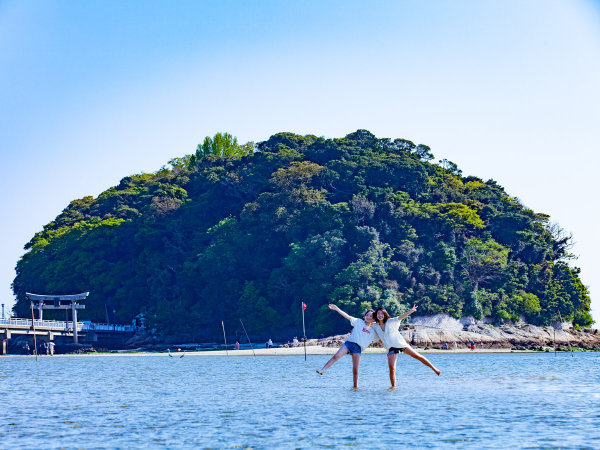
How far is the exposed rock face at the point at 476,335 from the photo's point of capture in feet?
237

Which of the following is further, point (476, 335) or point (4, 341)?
point (4, 341)

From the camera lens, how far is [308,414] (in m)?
19.5

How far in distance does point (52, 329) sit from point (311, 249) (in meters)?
27.4

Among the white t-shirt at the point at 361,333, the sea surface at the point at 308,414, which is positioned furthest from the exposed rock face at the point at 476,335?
the white t-shirt at the point at 361,333

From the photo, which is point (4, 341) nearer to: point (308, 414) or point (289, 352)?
point (289, 352)

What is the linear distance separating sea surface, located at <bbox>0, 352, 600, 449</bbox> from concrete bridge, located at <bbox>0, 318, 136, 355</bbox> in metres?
44.1

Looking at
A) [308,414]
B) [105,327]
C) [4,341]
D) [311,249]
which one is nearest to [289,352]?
[311,249]

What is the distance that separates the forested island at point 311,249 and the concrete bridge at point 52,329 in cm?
431

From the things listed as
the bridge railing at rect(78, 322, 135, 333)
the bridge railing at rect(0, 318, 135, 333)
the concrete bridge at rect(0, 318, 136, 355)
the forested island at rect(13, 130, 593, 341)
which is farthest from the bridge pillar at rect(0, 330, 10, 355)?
the forested island at rect(13, 130, 593, 341)

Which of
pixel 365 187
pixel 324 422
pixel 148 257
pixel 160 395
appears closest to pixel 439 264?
pixel 365 187

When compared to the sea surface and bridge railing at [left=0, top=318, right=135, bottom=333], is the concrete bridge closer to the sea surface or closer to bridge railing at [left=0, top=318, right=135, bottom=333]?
bridge railing at [left=0, top=318, right=135, bottom=333]

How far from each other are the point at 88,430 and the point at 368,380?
15214 millimetres

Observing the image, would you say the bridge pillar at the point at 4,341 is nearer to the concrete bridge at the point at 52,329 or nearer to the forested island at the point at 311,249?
the concrete bridge at the point at 52,329

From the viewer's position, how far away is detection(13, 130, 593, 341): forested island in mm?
77312
